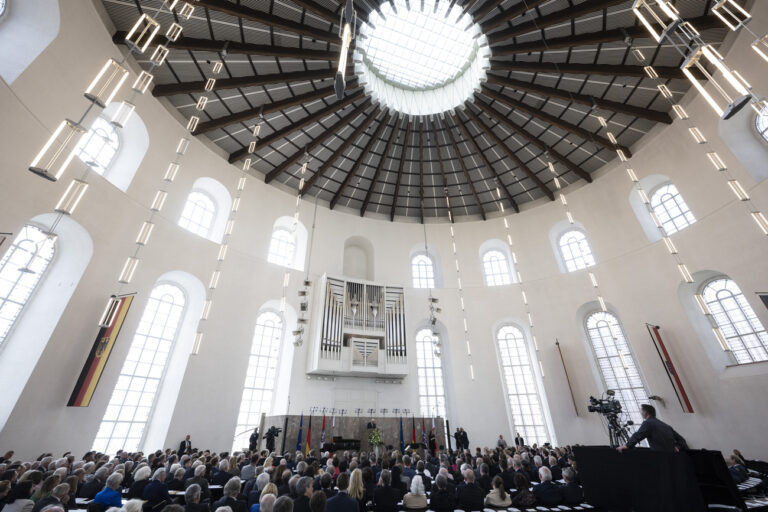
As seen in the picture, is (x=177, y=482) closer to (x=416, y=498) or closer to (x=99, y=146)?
(x=416, y=498)

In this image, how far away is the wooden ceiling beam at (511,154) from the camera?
571 inches

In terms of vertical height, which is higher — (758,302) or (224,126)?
(224,126)

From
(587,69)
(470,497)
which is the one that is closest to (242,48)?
(587,69)

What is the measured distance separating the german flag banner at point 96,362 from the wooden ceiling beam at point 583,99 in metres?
14.5

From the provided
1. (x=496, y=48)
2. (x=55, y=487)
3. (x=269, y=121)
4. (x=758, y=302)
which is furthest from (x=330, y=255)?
(x=758, y=302)

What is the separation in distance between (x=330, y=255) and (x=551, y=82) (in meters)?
11.7

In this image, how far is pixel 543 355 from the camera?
14.9 m

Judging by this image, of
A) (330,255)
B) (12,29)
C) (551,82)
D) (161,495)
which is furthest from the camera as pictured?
(330,255)

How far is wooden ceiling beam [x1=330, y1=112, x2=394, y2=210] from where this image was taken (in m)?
14.7

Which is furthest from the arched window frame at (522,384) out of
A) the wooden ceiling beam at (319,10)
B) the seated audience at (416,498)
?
the wooden ceiling beam at (319,10)

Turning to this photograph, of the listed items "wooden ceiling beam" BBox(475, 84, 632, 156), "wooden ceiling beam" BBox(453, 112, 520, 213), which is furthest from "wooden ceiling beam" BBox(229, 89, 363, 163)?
"wooden ceiling beam" BBox(475, 84, 632, 156)

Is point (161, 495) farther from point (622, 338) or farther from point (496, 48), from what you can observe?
point (622, 338)

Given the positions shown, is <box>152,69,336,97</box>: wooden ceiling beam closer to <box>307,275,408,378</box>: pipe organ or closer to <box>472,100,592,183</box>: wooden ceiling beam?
<box>472,100,592,183</box>: wooden ceiling beam

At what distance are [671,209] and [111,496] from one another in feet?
57.6
